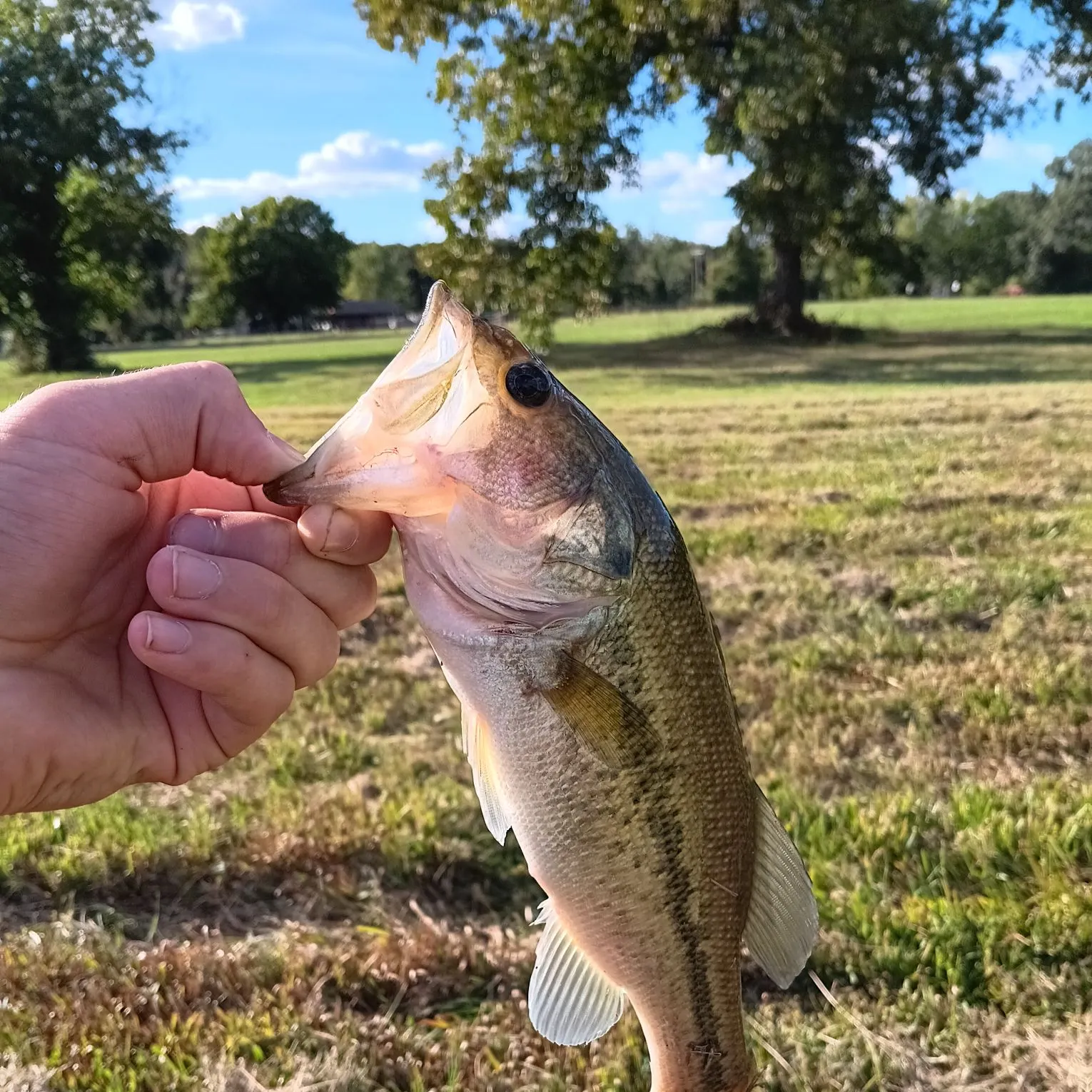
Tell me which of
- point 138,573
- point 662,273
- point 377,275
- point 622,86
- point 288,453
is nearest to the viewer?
point 288,453

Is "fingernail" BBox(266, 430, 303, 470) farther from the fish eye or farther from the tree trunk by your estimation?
the tree trunk

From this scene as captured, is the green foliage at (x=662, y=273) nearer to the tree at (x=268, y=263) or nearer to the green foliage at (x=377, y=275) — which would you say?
the tree at (x=268, y=263)

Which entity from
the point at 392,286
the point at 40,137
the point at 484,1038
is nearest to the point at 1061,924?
the point at 484,1038

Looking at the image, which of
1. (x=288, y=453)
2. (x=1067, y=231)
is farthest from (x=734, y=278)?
(x=288, y=453)

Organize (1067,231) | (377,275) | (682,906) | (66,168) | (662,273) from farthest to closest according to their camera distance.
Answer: (377,275) → (662,273) → (1067,231) → (66,168) → (682,906)

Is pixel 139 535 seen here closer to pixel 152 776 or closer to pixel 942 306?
pixel 152 776

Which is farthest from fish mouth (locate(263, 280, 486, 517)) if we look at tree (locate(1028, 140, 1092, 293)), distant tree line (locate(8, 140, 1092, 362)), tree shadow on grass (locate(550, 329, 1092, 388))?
tree (locate(1028, 140, 1092, 293))

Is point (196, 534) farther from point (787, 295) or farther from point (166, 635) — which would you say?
point (787, 295)
